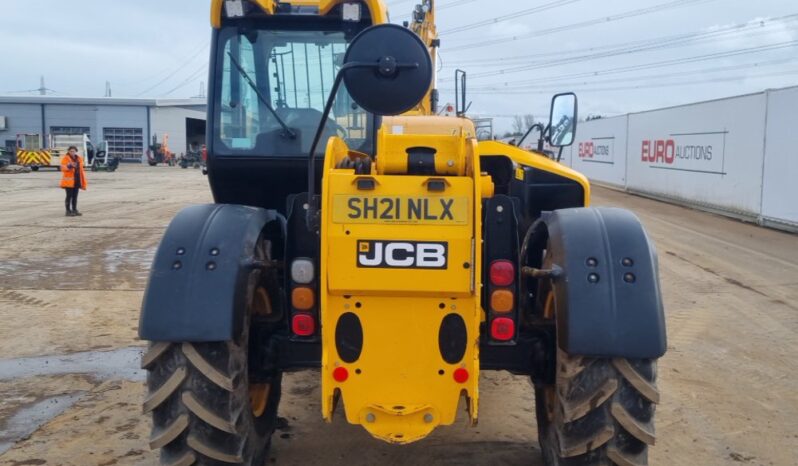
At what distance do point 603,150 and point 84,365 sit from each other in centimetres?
2646

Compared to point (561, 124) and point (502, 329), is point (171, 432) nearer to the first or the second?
point (502, 329)

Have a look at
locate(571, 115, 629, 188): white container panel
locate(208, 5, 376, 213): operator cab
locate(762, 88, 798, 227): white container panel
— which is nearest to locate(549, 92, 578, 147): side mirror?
locate(208, 5, 376, 213): operator cab

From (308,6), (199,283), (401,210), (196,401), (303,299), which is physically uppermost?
(308,6)

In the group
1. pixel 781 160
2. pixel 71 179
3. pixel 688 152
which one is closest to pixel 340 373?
pixel 781 160

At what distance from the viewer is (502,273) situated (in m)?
3.63

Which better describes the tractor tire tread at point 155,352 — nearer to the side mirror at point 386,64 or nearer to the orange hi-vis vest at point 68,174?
the side mirror at point 386,64

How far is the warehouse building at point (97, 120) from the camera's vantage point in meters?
60.1

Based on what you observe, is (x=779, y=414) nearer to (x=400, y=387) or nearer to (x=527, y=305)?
(x=527, y=305)

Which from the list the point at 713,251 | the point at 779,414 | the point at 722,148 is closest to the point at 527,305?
the point at 779,414

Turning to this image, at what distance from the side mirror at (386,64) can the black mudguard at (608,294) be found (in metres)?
1.01

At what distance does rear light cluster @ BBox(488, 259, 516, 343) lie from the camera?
11.9 feet

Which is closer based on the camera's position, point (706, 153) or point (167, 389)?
point (167, 389)

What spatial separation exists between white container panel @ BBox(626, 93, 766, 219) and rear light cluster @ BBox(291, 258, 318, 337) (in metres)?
15.0

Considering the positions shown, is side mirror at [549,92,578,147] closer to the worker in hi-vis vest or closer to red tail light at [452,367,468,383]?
red tail light at [452,367,468,383]
